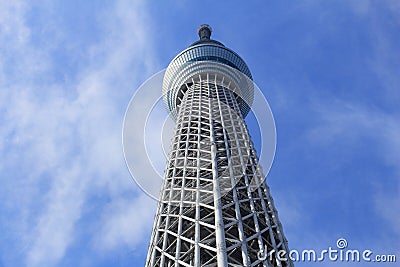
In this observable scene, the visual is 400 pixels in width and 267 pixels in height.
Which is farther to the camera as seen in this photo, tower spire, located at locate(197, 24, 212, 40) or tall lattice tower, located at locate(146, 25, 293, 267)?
tower spire, located at locate(197, 24, 212, 40)

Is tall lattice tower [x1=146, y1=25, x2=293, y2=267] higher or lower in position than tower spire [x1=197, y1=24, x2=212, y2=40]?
lower

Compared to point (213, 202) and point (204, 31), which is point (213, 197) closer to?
point (213, 202)

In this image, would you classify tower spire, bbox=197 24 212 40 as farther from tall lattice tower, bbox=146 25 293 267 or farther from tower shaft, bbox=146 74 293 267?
tower shaft, bbox=146 74 293 267

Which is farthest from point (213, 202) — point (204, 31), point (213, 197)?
point (204, 31)

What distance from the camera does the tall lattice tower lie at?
95.0 feet

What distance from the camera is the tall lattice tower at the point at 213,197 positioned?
29.0 m

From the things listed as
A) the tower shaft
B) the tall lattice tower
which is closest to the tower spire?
the tall lattice tower

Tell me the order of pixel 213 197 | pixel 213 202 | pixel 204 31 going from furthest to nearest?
pixel 204 31 < pixel 213 197 < pixel 213 202

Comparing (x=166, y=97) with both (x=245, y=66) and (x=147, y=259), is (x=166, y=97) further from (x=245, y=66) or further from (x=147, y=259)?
(x=147, y=259)

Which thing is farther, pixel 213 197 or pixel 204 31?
pixel 204 31

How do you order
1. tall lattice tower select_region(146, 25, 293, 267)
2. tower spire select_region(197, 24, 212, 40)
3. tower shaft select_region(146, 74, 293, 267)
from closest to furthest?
tower shaft select_region(146, 74, 293, 267) < tall lattice tower select_region(146, 25, 293, 267) < tower spire select_region(197, 24, 212, 40)

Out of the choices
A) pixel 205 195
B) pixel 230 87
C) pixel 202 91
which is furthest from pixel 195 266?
pixel 230 87

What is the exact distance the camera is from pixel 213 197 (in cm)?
3372

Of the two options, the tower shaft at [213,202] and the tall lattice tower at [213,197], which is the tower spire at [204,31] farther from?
the tower shaft at [213,202]
